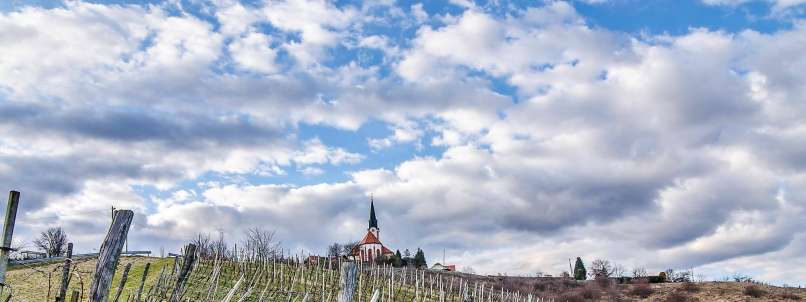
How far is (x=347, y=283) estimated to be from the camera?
5.57 meters

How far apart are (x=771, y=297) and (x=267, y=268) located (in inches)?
1117

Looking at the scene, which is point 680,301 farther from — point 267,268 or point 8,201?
point 8,201

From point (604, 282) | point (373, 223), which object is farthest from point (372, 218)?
point (604, 282)

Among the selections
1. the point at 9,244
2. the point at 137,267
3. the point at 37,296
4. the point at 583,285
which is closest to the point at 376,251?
the point at 583,285

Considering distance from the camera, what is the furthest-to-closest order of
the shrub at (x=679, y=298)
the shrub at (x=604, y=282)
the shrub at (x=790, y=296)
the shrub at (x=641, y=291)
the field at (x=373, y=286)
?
the shrub at (x=604, y=282)
the shrub at (x=641, y=291)
the shrub at (x=679, y=298)
the shrub at (x=790, y=296)
the field at (x=373, y=286)

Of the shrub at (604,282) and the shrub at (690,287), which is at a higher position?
the shrub at (604,282)

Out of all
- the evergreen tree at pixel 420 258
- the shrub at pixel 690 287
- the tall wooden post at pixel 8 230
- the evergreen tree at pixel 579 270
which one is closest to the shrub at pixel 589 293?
the shrub at pixel 690 287

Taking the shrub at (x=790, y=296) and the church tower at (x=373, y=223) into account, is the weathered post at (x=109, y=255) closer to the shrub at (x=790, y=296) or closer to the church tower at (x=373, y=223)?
the shrub at (x=790, y=296)

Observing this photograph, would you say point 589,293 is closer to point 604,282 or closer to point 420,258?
point 604,282

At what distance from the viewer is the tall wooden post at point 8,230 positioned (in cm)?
507

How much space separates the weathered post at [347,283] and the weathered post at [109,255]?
1873mm

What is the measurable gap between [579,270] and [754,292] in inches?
1073

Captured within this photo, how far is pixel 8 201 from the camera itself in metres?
5.16

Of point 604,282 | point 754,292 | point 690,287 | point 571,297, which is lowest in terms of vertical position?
point 571,297
